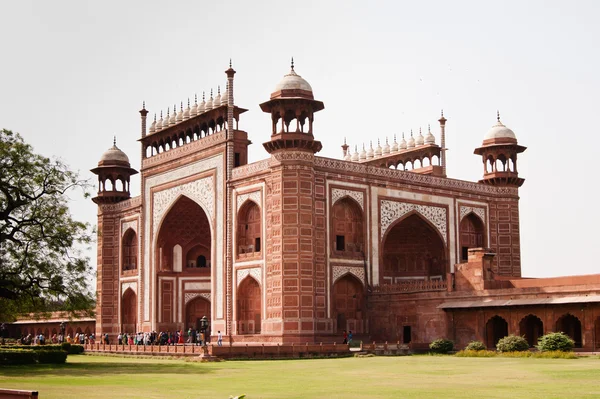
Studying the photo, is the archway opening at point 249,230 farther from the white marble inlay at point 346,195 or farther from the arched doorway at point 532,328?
the arched doorway at point 532,328

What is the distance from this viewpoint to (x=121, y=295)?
42.9 meters

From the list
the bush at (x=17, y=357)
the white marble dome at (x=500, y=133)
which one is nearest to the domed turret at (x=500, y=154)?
the white marble dome at (x=500, y=133)

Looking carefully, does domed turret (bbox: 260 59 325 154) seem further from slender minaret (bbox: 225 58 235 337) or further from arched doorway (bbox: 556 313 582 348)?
arched doorway (bbox: 556 313 582 348)

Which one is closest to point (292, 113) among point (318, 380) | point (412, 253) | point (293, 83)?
point (293, 83)

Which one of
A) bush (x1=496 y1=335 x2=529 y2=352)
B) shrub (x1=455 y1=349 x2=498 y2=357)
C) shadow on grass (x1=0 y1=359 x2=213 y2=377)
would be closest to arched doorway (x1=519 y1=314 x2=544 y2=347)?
bush (x1=496 y1=335 x2=529 y2=352)

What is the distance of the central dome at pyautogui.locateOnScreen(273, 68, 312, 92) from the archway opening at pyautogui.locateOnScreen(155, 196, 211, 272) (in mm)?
8778

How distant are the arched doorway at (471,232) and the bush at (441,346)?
1026 centimetres

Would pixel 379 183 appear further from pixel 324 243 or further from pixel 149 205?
pixel 149 205

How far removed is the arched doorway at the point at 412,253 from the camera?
3800cm

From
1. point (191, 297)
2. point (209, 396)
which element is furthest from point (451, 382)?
point (191, 297)

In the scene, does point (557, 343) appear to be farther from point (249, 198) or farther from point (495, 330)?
point (249, 198)

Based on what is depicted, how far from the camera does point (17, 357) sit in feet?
74.0

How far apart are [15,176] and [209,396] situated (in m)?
11.8

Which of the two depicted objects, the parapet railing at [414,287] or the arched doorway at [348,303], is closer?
the parapet railing at [414,287]
